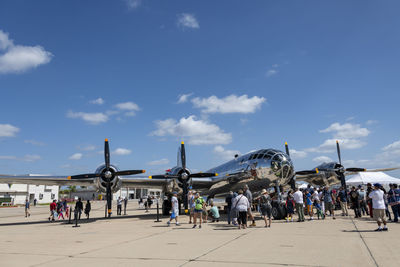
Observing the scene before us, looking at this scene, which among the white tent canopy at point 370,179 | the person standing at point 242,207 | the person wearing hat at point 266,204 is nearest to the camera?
the person standing at point 242,207

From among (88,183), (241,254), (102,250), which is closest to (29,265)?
(102,250)

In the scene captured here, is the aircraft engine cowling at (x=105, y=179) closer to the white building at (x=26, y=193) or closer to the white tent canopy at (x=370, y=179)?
the white tent canopy at (x=370, y=179)

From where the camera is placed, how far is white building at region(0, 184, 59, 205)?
66375mm

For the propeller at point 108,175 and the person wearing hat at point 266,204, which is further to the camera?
the propeller at point 108,175

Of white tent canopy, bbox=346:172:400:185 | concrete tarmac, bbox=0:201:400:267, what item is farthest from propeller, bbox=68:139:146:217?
white tent canopy, bbox=346:172:400:185

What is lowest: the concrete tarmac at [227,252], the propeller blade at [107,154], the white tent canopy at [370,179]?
the concrete tarmac at [227,252]

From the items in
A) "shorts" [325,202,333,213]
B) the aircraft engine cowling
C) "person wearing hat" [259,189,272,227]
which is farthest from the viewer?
the aircraft engine cowling

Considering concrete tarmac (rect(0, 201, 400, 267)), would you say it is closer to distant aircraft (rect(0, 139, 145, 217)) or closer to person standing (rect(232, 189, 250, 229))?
person standing (rect(232, 189, 250, 229))

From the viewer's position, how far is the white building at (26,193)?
218 ft

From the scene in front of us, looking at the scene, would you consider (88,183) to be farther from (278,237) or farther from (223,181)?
(278,237)

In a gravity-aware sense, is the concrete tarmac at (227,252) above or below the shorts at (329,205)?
below

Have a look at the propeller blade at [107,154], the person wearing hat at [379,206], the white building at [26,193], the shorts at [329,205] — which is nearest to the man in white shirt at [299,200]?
the shorts at [329,205]

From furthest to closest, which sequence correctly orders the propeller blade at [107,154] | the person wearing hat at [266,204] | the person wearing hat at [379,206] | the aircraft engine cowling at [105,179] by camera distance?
the propeller blade at [107,154], the aircraft engine cowling at [105,179], the person wearing hat at [266,204], the person wearing hat at [379,206]

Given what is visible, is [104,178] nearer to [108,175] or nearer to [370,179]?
[108,175]
